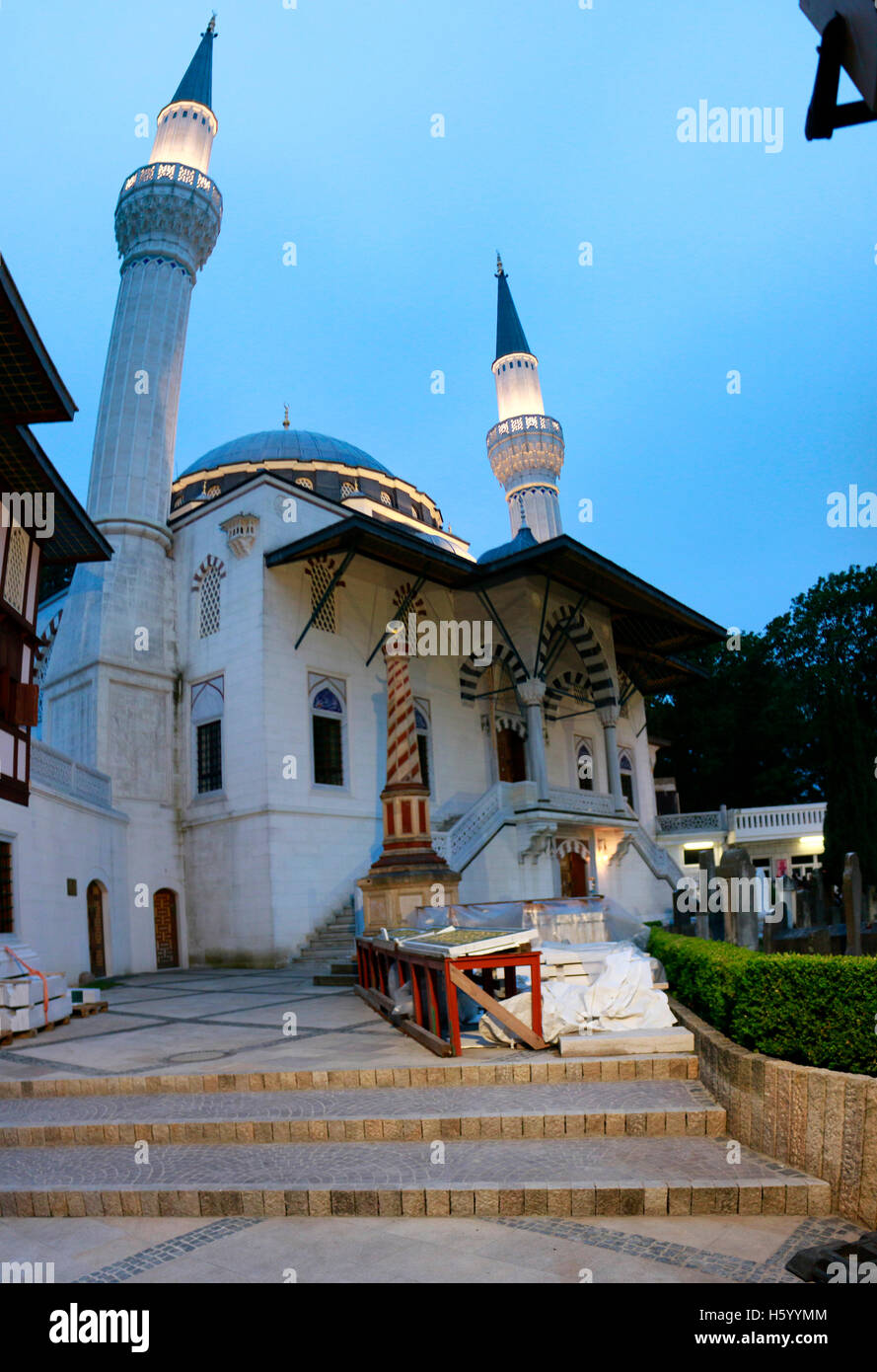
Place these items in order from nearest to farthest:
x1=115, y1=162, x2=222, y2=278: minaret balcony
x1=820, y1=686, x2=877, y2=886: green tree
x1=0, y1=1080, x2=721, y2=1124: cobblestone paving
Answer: x1=0, y1=1080, x2=721, y2=1124: cobblestone paving
x1=115, y1=162, x2=222, y2=278: minaret balcony
x1=820, y1=686, x2=877, y2=886: green tree

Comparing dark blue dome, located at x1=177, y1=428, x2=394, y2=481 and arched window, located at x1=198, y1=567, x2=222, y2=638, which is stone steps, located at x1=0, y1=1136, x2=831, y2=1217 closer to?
arched window, located at x1=198, y1=567, x2=222, y2=638

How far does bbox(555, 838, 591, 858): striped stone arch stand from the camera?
71.5 feet

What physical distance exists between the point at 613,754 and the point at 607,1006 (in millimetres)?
17969

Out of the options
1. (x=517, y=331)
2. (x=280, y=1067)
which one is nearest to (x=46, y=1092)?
(x=280, y=1067)

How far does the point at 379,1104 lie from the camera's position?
16.3 ft

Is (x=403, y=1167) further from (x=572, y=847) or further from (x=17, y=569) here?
(x=572, y=847)

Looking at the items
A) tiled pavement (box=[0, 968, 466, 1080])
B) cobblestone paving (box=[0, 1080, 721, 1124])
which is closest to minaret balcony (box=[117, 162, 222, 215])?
tiled pavement (box=[0, 968, 466, 1080])

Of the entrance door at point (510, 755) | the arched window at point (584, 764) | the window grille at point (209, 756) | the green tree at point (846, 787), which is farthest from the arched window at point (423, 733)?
the green tree at point (846, 787)

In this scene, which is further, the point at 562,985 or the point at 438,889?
the point at 438,889

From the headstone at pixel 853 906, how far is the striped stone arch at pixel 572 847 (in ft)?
37.1

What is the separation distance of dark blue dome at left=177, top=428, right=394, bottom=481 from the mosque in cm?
599
